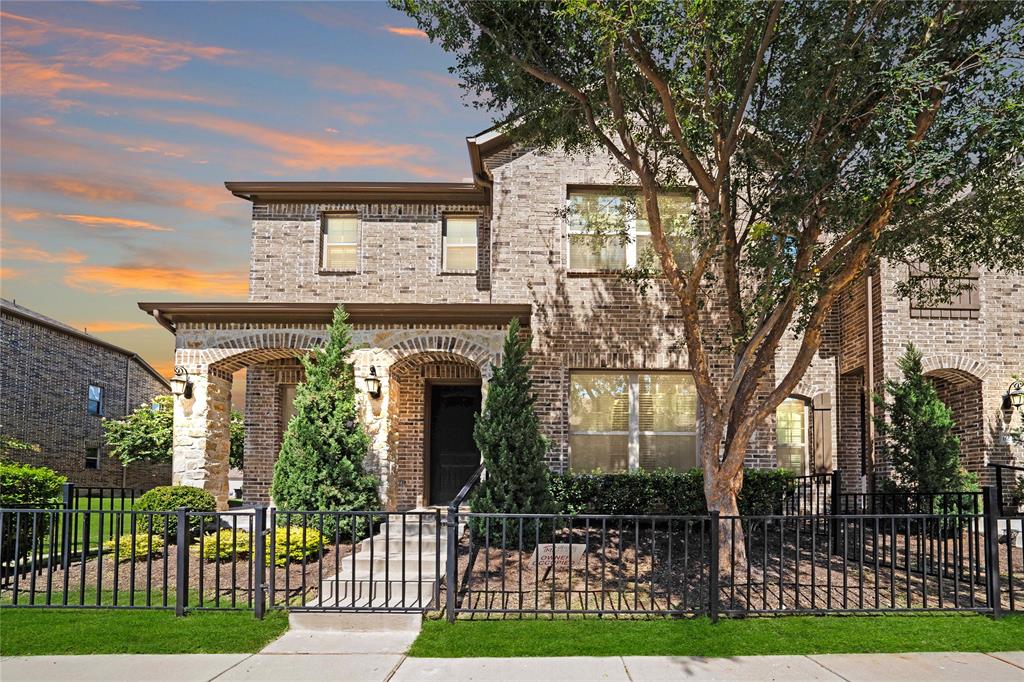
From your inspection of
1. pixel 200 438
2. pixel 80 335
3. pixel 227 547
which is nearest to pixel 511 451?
pixel 227 547

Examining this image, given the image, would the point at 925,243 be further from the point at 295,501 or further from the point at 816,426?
the point at 295,501

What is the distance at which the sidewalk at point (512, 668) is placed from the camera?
256 inches

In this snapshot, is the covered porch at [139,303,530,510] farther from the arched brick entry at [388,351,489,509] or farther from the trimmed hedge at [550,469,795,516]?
the trimmed hedge at [550,469,795,516]

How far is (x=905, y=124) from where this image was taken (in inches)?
340

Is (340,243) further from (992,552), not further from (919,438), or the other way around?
(992,552)

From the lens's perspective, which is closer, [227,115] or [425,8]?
[425,8]

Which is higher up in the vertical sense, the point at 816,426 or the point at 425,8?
the point at 425,8

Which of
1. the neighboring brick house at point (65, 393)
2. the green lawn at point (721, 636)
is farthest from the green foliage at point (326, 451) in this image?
the neighboring brick house at point (65, 393)

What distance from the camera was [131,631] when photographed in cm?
762

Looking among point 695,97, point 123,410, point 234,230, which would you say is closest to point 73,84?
point 234,230

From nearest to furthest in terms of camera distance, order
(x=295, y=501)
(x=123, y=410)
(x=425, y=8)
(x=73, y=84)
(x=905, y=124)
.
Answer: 1. (x=905, y=124)
2. (x=425, y=8)
3. (x=295, y=501)
4. (x=73, y=84)
5. (x=123, y=410)

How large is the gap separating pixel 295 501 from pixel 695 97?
299 inches

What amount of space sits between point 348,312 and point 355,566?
16.1 feet

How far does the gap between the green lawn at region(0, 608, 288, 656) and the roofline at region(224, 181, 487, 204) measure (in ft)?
29.9
